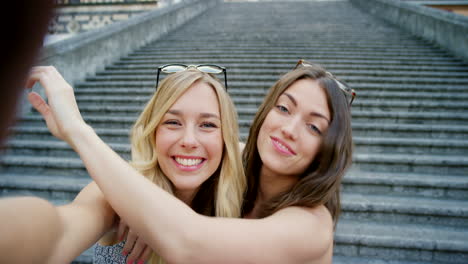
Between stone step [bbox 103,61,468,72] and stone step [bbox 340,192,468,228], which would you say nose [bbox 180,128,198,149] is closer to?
stone step [bbox 340,192,468,228]

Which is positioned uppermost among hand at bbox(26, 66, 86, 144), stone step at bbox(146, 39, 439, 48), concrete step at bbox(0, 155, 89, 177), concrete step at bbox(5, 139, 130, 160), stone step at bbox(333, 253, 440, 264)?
stone step at bbox(146, 39, 439, 48)

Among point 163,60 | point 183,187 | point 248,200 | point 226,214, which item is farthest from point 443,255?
point 163,60

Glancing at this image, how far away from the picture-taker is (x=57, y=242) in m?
1.03

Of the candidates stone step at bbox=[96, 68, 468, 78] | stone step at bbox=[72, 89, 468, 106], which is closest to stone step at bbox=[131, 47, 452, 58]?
stone step at bbox=[96, 68, 468, 78]

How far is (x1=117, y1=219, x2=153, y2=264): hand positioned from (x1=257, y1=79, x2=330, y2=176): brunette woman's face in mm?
767

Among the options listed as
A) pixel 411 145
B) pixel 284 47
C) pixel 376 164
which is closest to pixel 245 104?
pixel 376 164

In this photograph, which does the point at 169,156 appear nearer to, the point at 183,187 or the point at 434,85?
the point at 183,187

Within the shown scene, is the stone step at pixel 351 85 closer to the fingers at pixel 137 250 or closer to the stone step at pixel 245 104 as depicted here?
the stone step at pixel 245 104

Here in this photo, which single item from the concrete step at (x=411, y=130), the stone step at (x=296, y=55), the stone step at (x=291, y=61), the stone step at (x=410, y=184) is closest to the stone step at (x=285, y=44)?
the stone step at (x=296, y=55)

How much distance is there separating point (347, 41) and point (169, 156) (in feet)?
22.9

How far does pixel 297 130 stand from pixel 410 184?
93.3 inches

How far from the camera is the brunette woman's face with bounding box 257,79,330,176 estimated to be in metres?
1.60

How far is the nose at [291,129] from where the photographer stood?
1.58m

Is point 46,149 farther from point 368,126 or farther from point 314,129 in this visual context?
point 368,126
